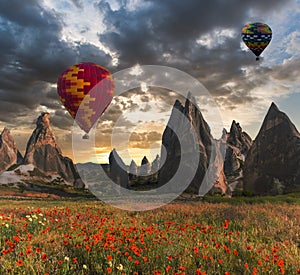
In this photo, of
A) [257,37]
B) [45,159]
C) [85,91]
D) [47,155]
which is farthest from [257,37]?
[47,155]

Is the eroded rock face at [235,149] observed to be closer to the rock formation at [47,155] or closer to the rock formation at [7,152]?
the rock formation at [47,155]

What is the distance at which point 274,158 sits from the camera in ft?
175

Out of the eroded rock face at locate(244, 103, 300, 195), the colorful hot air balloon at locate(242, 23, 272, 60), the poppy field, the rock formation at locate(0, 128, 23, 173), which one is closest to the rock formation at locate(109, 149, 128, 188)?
the eroded rock face at locate(244, 103, 300, 195)

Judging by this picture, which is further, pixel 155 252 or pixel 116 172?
pixel 116 172

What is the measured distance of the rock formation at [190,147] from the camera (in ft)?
273

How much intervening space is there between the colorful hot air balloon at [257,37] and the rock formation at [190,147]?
43.5 meters

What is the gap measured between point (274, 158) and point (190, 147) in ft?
121

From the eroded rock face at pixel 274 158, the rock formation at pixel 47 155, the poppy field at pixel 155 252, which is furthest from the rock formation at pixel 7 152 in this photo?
the poppy field at pixel 155 252

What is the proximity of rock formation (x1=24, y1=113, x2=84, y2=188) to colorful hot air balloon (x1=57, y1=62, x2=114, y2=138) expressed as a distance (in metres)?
143

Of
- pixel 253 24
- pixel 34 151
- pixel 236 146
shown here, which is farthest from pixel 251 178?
pixel 34 151

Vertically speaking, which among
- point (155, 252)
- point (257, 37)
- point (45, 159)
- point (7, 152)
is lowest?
point (155, 252)

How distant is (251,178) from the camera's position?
53.0 meters

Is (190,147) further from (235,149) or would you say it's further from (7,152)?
(7,152)

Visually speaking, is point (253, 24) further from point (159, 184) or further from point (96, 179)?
point (96, 179)
